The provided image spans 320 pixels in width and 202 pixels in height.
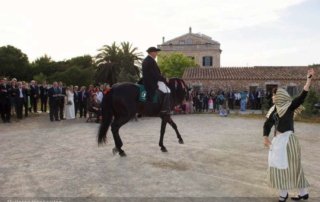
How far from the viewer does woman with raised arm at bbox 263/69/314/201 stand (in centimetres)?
543

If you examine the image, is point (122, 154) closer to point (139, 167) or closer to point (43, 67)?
point (139, 167)

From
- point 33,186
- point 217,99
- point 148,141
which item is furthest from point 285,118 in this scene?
point 217,99

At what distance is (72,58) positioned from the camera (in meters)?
66.9

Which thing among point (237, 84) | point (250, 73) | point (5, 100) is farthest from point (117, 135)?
point (250, 73)

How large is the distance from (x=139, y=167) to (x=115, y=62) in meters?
51.0

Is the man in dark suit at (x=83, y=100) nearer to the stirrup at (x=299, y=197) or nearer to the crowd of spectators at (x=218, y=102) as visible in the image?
the crowd of spectators at (x=218, y=102)

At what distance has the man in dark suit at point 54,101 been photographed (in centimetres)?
1759

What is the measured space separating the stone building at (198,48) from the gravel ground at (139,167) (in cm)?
6272

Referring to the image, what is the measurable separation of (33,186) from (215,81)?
31875 millimetres

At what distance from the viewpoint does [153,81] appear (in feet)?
30.0

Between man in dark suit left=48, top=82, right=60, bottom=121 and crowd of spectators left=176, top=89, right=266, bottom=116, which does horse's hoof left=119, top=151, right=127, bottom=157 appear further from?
crowd of spectators left=176, top=89, right=266, bottom=116

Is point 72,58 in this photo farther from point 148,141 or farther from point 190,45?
point 148,141

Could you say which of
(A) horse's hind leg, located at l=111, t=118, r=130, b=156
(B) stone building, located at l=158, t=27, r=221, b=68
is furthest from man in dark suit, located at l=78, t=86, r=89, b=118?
(B) stone building, located at l=158, t=27, r=221, b=68

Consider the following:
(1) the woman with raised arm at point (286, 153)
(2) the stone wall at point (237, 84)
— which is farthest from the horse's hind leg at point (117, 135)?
(2) the stone wall at point (237, 84)
